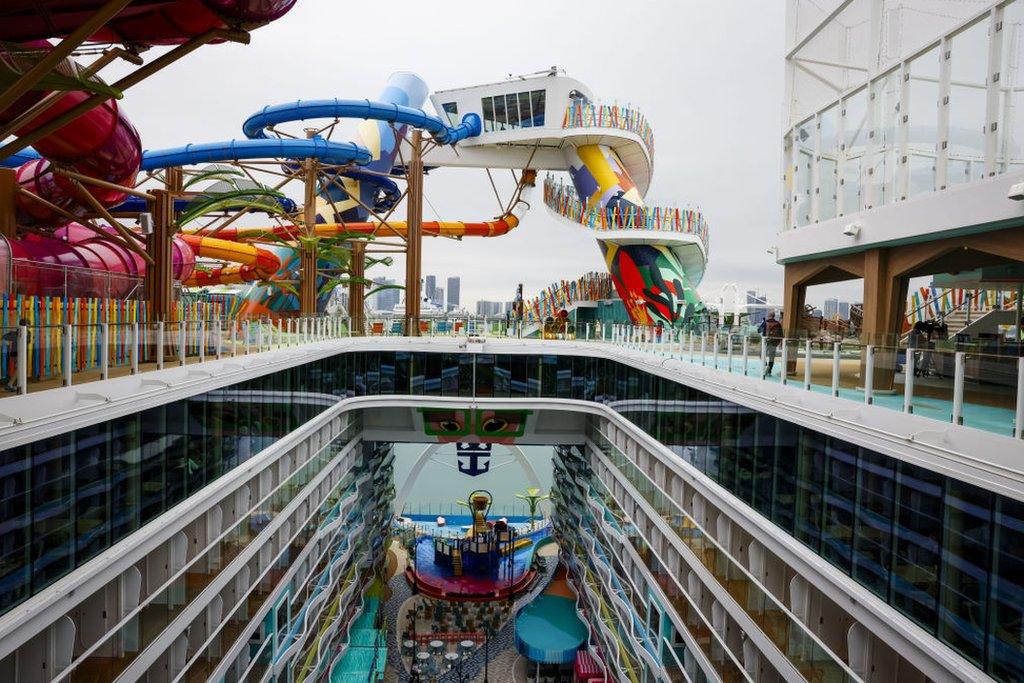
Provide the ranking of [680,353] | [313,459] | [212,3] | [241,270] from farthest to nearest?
1. [241,270]
2. [313,459]
3. [680,353]
4. [212,3]

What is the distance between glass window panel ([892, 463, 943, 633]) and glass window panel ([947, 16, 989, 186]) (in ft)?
15.1

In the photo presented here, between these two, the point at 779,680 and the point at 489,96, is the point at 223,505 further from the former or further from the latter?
the point at 489,96

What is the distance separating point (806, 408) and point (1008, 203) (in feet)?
10.8

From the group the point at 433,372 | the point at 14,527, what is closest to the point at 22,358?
the point at 14,527


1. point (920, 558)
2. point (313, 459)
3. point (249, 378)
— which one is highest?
point (249, 378)

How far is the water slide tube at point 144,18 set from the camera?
17.2 feet

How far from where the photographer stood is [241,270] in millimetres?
31672

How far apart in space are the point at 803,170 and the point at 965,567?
8753 millimetres

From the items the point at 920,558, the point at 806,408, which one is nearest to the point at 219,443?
the point at 806,408

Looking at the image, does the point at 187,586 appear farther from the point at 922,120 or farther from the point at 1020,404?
the point at 922,120

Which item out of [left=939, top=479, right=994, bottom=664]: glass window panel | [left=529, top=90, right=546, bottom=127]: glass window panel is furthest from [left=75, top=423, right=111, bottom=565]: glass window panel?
[left=529, top=90, right=546, bottom=127]: glass window panel

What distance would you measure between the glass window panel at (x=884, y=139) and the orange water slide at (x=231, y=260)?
746 inches

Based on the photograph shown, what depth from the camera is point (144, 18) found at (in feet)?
19.4

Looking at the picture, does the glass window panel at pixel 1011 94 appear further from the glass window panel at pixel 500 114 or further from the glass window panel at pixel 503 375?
the glass window panel at pixel 500 114
